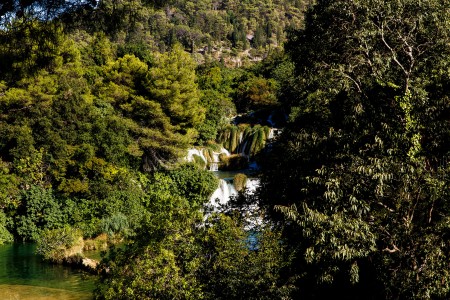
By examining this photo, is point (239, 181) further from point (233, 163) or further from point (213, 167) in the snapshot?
point (233, 163)

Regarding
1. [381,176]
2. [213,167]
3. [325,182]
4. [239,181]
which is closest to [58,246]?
[239,181]

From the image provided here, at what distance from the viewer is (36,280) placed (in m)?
16.3

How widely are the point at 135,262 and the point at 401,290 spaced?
541 cm

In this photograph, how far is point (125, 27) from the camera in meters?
8.40

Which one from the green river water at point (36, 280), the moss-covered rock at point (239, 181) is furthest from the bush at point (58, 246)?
the moss-covered rock at point (239, 181)

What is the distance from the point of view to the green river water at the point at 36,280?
1421 cm

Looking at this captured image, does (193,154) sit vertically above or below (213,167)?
above

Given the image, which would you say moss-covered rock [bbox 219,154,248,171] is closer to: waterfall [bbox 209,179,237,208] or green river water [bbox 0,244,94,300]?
waterfall [bbox 209,179,237,208]

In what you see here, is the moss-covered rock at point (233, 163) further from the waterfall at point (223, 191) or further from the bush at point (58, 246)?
the bush at point (58, 246)

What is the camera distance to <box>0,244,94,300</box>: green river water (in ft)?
46.6

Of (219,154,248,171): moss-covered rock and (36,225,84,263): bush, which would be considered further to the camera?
(219,154,248,171): moss-covered rock

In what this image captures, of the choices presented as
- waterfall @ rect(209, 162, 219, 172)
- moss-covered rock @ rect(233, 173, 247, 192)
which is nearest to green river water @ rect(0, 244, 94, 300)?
moss-covered rock @ rect(233, 173, 247, 192)

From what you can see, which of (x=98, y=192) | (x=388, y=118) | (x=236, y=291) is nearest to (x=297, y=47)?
(x=388, y=118)

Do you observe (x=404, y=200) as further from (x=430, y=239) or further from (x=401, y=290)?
(x=401, y=290)
